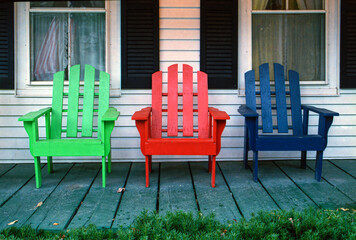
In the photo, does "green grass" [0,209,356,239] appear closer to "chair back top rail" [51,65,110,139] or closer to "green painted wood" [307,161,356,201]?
"green painted wood" [307,161,356,201]

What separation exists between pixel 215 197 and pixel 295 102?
1.52 m

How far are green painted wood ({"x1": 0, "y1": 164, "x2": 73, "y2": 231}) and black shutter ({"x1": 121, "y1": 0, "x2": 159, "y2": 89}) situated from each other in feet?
4.10

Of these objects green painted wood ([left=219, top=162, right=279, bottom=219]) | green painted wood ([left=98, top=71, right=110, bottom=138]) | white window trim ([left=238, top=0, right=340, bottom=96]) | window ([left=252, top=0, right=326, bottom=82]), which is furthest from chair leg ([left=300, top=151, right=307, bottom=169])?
green painted wood ([left=98, top=71, right=110, bottom=138])

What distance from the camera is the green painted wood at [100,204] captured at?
281cm

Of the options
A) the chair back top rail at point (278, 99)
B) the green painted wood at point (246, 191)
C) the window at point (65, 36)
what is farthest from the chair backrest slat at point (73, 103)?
the chair back top rail at point (278, 99)

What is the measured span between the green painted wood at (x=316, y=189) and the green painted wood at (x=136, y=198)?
133 cm

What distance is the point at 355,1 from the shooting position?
→ 445cm

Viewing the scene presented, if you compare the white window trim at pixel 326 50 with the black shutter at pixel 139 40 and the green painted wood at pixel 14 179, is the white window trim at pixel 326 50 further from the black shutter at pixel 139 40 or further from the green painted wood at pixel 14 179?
the green painted wood at pixel 14 179

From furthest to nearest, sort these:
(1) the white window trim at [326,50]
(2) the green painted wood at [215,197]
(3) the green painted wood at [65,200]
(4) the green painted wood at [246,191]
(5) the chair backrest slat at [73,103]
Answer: (1) the white window trim at [326,50] < (5) the chair backrest slat at [73,103] < (4) the green painted wood at [246,191] < (2) the green painted wood at [215,197] < (3) the green painted wood at [65,200]

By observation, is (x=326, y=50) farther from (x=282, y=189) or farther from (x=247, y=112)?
(x=282, y=189)

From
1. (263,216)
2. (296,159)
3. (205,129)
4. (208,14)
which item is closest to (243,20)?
(208,14)

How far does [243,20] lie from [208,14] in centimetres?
40

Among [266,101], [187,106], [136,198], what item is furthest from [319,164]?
[136,198]

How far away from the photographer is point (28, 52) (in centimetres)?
441
